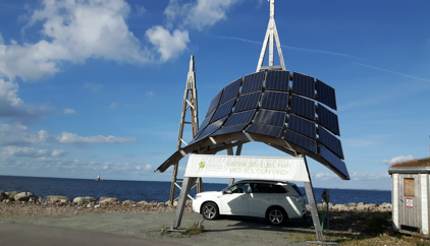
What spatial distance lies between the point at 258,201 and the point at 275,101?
153 inches

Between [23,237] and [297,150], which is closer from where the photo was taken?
[23,237]

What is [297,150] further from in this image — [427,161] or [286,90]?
[427,161]

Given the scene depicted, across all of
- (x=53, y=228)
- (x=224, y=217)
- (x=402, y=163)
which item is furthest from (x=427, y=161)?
(x=53, y=228)

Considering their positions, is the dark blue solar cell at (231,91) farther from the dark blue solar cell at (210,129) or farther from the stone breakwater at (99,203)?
the stone breakwater at (99,203)

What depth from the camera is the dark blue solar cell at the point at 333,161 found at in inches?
511

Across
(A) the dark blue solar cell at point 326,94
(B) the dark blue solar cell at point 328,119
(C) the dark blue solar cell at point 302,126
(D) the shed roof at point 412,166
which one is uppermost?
(A) the dark blue solar cell at point 326,94

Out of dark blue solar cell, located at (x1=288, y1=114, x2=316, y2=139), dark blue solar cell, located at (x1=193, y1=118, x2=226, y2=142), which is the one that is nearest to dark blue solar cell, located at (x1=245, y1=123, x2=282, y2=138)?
dark blue solar cell, located at (x1=288, y1=114, x2=316, y2=139)

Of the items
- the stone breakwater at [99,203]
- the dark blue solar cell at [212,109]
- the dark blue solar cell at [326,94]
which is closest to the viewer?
the dark blue solar cell at [326,94]

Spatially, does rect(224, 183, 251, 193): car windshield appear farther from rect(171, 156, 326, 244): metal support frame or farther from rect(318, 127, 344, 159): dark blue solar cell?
rect(318, 127, 344, 159): dark blue solar cell

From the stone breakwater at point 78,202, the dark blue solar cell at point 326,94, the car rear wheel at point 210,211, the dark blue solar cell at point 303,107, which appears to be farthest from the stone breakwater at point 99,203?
the dark blue solar cell at point 303,107

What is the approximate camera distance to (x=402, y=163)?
16.2 metres

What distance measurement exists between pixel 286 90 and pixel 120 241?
24.9 ft

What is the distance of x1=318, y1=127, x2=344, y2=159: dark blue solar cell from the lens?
→ 14180mm

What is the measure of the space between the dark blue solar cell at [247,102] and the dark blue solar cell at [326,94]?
220 centimetres
